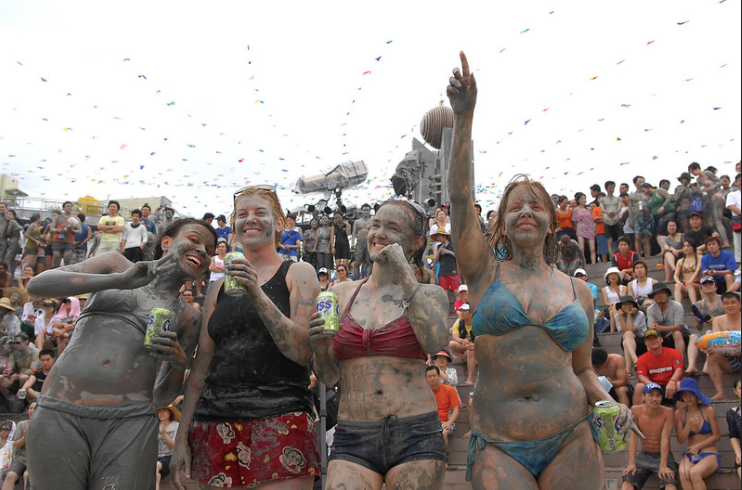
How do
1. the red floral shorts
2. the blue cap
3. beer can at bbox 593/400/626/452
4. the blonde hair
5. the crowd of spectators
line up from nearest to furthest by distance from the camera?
beer can at bbox 593/400/626/452 < the red floral shorts < the blonde hair < the blue cap < the crowd of spectators

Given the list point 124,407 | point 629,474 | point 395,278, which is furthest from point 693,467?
point 124,407

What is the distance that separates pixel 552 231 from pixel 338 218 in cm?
1150

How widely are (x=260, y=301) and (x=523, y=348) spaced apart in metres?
1.35

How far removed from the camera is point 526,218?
3406 mm

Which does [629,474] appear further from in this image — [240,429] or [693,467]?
[240,429]

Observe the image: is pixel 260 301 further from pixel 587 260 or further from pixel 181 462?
pixel 587 260

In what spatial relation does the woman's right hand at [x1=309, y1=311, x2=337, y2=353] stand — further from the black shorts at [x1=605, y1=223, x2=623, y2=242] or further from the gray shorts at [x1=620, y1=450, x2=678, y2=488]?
the black shorts at [x1=605, y1=223, x2=623, y2=242]

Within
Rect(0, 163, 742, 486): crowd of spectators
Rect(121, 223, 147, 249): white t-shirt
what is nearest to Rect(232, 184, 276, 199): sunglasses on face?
Rect(0, 163, 742, 486): crowd of spectators

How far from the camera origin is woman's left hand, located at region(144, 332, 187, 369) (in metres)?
3.43

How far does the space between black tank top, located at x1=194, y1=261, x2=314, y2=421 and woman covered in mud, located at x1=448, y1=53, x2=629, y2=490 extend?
3.29ft

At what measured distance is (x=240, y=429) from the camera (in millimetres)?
3338

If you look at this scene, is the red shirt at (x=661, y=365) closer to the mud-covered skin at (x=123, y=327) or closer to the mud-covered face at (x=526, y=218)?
the mud-covered face at (x=526, y=218)

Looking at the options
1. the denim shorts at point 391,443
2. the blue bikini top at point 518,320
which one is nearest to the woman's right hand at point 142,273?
the denim shorts at point 391,443

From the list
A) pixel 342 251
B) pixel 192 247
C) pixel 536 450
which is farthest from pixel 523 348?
pixel 342 251
